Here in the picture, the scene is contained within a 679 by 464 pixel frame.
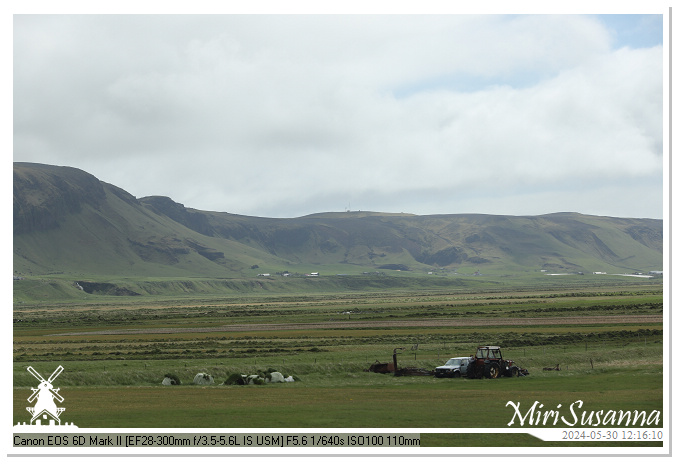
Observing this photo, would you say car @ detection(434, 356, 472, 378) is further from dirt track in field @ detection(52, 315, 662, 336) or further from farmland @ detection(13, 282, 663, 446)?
dirt track in field @ detection(52, 315, 662, 336)

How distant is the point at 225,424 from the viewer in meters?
25.1

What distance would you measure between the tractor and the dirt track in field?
50.1m

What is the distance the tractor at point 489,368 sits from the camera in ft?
137

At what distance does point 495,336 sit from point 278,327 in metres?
37.7

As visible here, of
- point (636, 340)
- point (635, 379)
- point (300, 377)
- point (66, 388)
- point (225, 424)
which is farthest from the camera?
point (636, 340)

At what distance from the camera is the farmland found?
27109 mm
